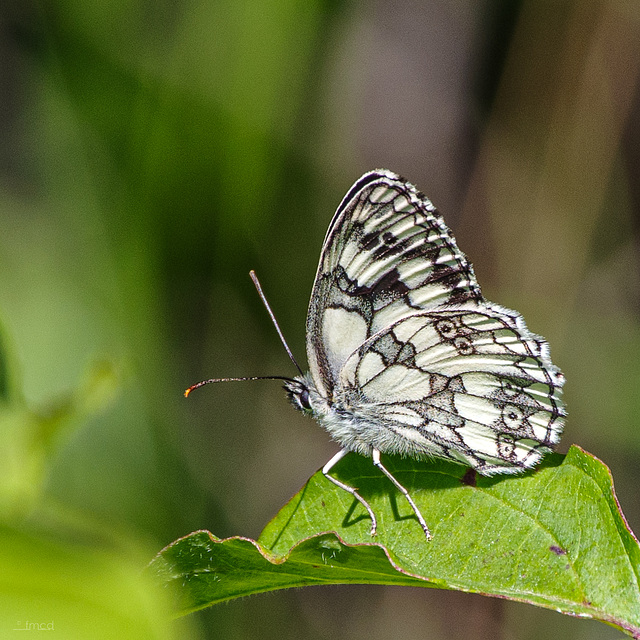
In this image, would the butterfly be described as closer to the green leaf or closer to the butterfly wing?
the butterfly wing

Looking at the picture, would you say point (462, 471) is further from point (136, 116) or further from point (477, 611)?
point (136, 116)

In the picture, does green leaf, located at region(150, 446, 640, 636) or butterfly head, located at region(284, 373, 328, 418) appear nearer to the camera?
green leaf, located at region(150, 446, 640, 636)

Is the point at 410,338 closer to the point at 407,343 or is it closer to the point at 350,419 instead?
the point at 407,343

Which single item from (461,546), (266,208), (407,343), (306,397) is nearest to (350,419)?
(306,397)

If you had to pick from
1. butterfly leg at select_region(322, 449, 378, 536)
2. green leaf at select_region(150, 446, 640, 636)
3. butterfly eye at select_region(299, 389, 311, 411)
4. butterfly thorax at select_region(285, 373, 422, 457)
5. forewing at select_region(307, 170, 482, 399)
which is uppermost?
forewing at select_region(307, 170, 482, 399)

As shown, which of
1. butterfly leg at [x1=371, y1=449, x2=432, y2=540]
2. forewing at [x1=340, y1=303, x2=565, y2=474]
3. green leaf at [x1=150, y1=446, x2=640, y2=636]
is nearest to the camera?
green leaf at [x1=150, y1=446, x2=640, y2=636]

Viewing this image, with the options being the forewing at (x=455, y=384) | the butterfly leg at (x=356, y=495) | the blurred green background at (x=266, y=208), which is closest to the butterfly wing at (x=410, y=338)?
the forewing at (x=455, y=384)

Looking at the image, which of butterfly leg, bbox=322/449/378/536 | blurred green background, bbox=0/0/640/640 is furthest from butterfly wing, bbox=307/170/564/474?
blurred green background, bbox=0/0/640/640
